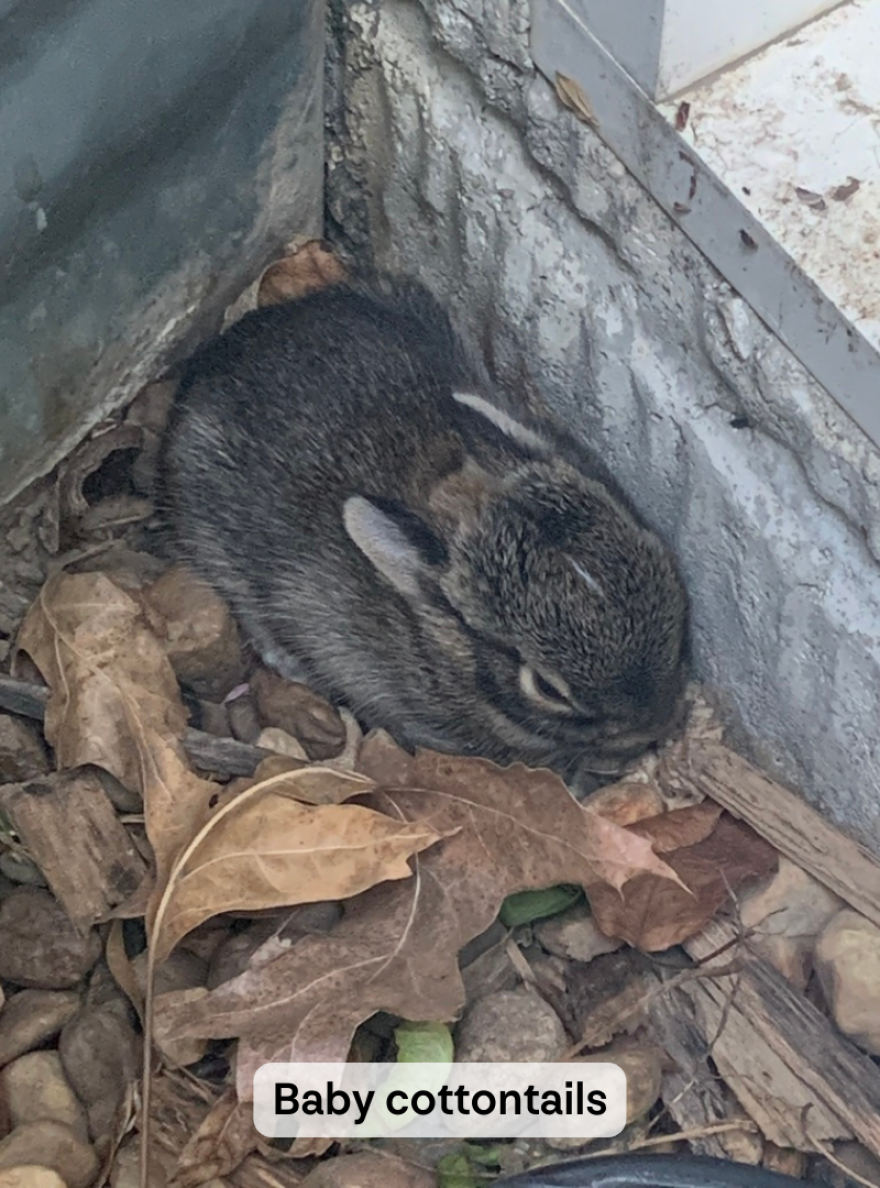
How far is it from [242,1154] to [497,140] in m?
2.47

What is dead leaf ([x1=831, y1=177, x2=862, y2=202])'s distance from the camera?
2926mm

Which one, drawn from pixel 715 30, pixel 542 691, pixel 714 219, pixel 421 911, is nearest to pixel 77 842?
pixel 421 911

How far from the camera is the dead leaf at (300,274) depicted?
4289mm

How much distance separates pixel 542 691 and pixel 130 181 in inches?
65.3

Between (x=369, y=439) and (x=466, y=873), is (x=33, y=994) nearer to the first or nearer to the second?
(x=466, y=873)

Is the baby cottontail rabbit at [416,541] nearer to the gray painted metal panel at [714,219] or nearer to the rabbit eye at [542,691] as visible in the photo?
the rabbit eye at [542,691]

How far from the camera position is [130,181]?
3.55m

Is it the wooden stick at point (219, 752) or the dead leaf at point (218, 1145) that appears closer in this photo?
the dead leaf at point (218, 1145)

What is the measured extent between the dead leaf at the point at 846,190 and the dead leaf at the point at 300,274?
5.93 feet

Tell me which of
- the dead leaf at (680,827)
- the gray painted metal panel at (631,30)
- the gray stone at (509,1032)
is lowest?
the dead leaf at (680,827)

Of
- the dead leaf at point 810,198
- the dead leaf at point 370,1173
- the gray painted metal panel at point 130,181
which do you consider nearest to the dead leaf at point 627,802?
the dead leaf at point 370,1173

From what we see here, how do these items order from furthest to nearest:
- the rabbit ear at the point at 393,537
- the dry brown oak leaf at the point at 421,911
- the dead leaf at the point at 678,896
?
the rabbit ear at the point at 393,537 < the dead leaf at the point at 678,896 < the dry brown oak leaf at the point at 421,911

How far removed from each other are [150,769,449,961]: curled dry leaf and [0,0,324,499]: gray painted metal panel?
1152 millimetres
